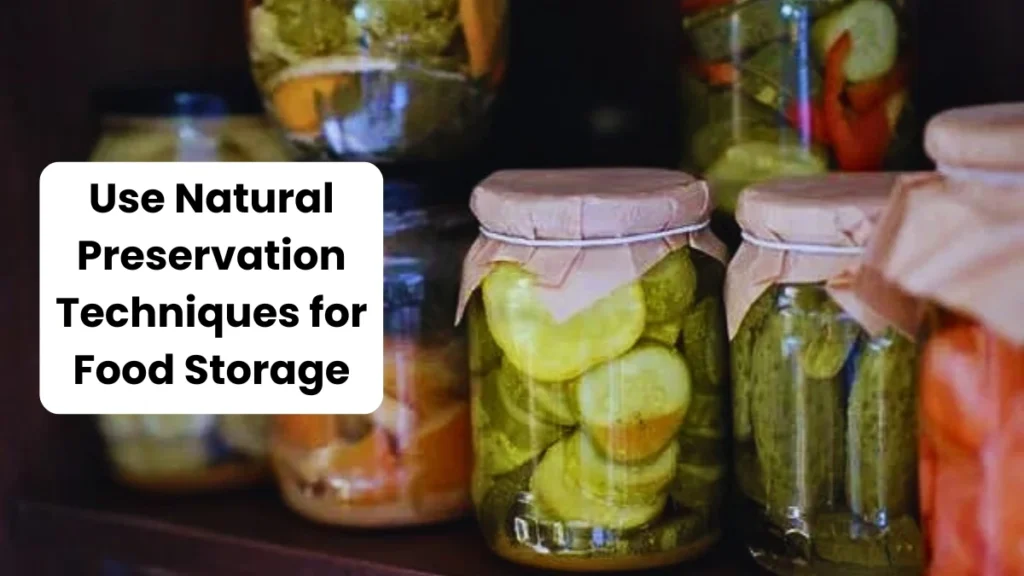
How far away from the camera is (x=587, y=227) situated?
0.57 metres

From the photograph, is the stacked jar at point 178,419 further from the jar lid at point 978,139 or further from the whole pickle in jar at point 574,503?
the jar lid at point 978,139

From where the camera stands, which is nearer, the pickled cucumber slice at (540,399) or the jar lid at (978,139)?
the jar lid at (978,139)

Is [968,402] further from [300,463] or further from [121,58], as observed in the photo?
[121,58]

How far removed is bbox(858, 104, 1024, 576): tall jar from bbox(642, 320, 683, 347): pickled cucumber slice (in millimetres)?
92

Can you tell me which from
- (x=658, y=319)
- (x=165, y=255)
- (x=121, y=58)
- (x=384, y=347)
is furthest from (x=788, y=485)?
(x=121, y=58)

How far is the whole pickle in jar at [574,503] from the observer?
589 mm

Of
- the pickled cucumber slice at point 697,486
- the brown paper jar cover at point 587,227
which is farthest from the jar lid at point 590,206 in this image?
the pickled cucumber slice at point 697,486

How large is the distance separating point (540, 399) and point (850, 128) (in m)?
0.18

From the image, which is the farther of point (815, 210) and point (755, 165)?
point (755, 165)

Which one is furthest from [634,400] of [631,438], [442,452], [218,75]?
[218,75]

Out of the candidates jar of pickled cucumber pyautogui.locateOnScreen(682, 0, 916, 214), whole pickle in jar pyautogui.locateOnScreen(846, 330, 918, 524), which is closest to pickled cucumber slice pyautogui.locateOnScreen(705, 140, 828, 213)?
jar of pickled cucumber pyautogui.locateOnScreen(682, 0, 916, 214)

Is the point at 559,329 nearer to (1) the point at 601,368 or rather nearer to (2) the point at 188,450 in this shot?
(1) the point at 601,368

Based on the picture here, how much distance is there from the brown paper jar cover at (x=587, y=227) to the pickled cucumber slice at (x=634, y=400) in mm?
29

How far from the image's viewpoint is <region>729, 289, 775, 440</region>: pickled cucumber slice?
1.88 ft
